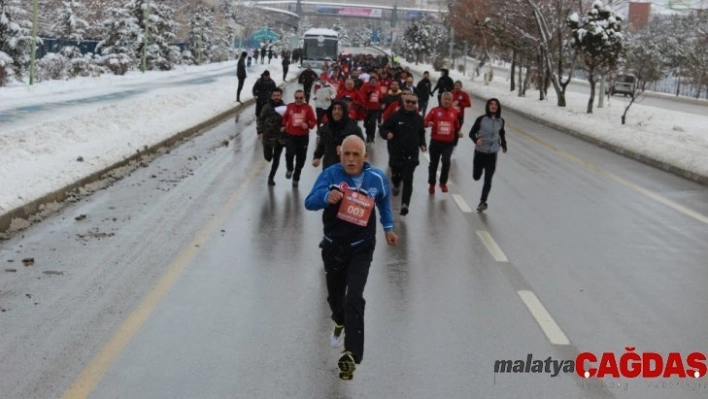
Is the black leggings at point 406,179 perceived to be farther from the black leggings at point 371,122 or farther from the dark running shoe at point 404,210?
the black leggings at point 371,122

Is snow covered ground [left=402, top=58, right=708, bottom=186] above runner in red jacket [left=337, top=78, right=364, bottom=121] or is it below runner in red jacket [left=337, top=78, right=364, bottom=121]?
below

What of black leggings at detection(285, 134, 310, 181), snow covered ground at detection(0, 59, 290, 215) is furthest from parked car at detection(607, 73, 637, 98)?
black leggings at detection(285, 134, 310, 181)

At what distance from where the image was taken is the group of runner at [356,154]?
5.79 meters

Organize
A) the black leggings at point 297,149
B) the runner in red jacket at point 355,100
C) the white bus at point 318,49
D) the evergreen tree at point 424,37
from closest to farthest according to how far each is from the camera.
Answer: the black leggings at point 297,149, the runner in red jacket at point 355,100, the white bus at point 318,49, the evergreen tree at point 424,37

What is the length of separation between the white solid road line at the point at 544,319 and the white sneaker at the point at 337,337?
162 cm

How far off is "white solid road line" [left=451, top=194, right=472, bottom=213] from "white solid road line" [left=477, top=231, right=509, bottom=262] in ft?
5.60

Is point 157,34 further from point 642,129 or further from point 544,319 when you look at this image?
point 544,319

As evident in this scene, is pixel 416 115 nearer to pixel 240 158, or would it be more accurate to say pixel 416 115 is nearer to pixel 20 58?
pixel 240 158

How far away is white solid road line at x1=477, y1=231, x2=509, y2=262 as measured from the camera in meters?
9.53

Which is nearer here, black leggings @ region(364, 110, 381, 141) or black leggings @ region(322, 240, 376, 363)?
black leggings @ region(322, 240, 376, 363)

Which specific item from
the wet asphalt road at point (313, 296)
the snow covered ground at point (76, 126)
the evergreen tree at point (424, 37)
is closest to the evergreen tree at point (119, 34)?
the snow covered ground at point (76, 126)

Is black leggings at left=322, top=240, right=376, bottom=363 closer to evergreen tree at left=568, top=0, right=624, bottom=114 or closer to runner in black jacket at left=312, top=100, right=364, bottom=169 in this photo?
runner in black jacket at left=312, top=100, right=364, bottom=169

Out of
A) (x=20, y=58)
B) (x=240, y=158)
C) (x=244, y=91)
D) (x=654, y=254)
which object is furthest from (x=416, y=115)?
(x=20, y=58)

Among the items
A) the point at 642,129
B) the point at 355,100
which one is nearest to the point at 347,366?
the point at 355,100
